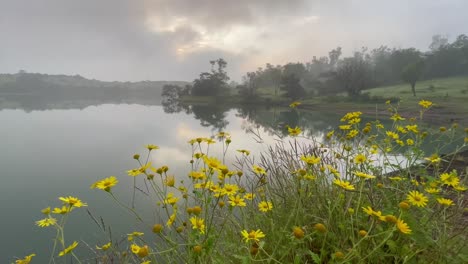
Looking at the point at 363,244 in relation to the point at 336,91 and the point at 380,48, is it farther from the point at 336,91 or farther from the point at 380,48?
the point at 380,48

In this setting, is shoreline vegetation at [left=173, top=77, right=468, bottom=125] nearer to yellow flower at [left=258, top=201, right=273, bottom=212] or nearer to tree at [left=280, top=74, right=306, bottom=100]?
tree at [left=280, top=74, right=306, bottom=100]

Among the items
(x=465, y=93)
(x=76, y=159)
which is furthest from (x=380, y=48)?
(x=76, y=159)

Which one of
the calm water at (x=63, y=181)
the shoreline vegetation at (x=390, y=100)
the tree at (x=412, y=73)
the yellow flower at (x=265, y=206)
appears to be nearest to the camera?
the yellow flower at (x=265, y=206)

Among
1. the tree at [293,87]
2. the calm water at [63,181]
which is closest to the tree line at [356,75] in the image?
the tree at [293,87]

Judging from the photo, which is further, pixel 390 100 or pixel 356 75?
pixel 356 75

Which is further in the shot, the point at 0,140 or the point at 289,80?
the point at 289,80

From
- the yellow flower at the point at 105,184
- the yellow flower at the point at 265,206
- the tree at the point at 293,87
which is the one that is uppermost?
the tree at the point at 293,87

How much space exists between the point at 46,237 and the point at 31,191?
296cm

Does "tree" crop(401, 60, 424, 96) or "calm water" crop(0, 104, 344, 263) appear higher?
"tree" crop(401, 60, 424, 96)

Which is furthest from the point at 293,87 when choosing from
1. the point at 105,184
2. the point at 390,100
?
the point at 105,184

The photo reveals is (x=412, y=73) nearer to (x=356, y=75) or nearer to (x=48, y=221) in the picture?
(x=356, y=75)

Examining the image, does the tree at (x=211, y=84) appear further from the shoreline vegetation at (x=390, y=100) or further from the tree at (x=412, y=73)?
the tree at (x=412, y=73)

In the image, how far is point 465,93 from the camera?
35.6 meters

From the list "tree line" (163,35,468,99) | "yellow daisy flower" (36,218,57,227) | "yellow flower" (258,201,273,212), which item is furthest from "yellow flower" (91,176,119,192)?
"tree line" (163,35,468,99)
